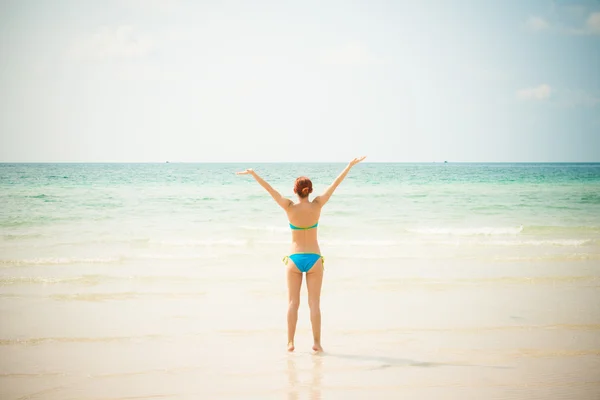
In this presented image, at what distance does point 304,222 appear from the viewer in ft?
16.2

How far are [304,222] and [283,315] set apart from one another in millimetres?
Answer: 2118

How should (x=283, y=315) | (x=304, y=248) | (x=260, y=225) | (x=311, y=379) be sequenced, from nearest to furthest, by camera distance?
(x=311, y=379) → (x=304, y=248) → (x=283, y=315) → (x=260, y=225)

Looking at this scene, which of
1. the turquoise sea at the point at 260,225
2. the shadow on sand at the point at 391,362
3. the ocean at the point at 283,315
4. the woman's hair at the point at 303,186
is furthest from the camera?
the turquoise sea at the point at 260,225

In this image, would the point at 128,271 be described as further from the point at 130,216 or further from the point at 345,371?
the point at 130,216

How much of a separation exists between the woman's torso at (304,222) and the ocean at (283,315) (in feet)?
4.14

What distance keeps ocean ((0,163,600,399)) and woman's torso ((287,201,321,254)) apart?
1263 millimetres

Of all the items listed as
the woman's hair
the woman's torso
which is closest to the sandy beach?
the woman's torso

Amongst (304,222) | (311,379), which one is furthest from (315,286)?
(311,379)

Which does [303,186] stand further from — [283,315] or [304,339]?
[283,315]

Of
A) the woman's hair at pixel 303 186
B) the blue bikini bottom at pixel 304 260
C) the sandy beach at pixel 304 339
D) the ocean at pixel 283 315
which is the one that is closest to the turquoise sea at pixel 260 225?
the ocean at pixel 283 315

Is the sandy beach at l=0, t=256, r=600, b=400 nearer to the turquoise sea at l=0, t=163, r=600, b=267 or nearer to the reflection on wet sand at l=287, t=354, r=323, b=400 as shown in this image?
the reflection on wet sand at l=287, t=354, r=323, b=400

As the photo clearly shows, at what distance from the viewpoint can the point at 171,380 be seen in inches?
173

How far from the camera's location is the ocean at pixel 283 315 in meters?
4.39

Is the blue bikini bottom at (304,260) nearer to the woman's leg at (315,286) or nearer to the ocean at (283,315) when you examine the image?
the woman's leg at (315,286)
